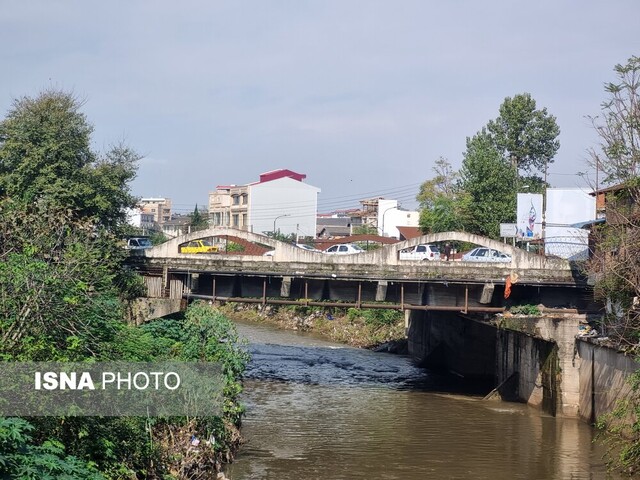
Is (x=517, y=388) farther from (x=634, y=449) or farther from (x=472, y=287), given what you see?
(x=634, y=449)

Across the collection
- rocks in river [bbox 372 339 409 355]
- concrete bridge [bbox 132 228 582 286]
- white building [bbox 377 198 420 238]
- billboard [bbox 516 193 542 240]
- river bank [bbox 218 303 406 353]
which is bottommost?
rocks in river [bbox 372 339 409 355]

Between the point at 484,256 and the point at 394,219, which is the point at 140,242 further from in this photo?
the point at 394,219

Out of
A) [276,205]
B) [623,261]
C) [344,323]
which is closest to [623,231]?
[623,261]

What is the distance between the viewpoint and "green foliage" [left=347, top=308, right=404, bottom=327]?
55.0 meters

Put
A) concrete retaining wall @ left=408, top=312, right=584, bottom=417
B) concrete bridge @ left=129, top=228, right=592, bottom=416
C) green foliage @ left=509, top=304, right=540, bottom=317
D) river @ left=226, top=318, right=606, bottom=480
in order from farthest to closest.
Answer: concrete bridge @ left=129, top=228, right=592, bottom=416 < green foliage @ left=509, top=304, right=540, bottom=317 < concrete retaining wall @ left=408, top=312, right=584, bottom=417 < river @ left=226, top=318, right=606, bottom=480

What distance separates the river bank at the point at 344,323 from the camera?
53.6 meters

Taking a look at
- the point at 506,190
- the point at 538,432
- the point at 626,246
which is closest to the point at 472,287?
the point at 538,432

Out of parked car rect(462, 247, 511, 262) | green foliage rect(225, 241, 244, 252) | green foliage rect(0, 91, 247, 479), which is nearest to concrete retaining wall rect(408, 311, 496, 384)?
parked car rect(462, 247, 511, 262)

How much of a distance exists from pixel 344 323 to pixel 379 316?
3212 mm

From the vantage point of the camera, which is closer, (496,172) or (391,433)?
(391,433)

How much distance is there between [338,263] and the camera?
35438 millimetres

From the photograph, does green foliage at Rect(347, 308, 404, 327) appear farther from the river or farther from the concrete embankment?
the river

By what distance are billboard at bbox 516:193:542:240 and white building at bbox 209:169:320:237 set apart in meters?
38.3

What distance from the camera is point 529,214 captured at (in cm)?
5569
